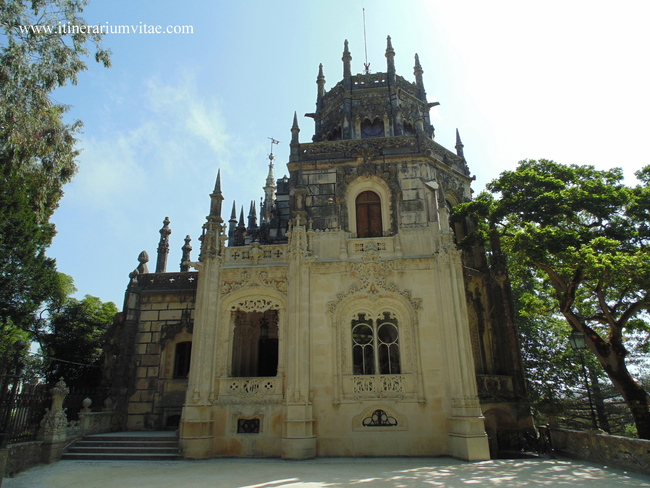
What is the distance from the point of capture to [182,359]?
19312 mm

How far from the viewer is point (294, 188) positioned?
1967 cm

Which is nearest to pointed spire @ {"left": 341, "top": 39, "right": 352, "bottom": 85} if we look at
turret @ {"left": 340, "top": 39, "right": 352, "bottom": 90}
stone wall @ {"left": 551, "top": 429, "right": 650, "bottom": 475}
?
turret @ {"left": 340, "top": 39, "right": 352, "bottom": 90}

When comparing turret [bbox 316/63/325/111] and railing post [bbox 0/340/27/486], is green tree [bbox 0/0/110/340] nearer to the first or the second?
railing post [bbox 0/340/27/486]

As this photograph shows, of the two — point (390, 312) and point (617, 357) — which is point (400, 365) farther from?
point (617, 357)

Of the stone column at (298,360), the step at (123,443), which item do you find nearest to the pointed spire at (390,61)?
the stone column at (298,360)

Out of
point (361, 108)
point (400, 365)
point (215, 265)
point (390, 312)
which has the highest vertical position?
point (361, 108)

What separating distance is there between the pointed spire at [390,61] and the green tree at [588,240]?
31.4ft

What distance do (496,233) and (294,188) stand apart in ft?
29.9

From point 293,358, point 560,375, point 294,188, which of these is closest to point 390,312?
point 293,358

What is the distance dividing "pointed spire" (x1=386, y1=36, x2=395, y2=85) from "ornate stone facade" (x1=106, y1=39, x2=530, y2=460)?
5839 mm

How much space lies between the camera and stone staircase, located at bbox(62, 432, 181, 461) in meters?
13.6

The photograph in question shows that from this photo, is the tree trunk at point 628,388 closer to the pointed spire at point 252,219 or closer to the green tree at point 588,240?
the green tree at point 588,240

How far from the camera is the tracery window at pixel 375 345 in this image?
595 inches

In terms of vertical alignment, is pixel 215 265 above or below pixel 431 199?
below
